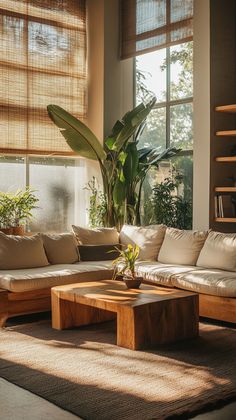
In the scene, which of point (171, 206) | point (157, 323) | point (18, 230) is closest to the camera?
point (157, 323)

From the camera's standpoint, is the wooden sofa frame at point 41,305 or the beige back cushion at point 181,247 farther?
the beige back cushion at point 181,247

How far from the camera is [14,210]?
7.33 metres

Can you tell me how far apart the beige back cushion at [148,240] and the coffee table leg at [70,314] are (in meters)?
1.37

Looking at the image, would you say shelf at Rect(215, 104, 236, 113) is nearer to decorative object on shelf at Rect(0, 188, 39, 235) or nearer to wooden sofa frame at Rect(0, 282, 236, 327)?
wooden sofa frame at Rect(0, 282, 236, 327)

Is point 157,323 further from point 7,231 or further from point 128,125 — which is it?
point 128,125

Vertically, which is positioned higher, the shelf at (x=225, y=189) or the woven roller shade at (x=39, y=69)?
the woven roller shade at (x=39, y=69)

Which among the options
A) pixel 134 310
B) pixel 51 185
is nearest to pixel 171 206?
pixel 51 185

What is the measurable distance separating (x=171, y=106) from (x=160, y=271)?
2690 mm

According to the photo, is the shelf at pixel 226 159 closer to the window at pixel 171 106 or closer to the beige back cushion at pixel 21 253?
the window at pixel 171 106

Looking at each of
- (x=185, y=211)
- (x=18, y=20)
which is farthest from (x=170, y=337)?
(x=18, y=20)

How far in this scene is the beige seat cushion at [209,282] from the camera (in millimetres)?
5398

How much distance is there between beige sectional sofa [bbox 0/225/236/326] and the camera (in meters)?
5.59

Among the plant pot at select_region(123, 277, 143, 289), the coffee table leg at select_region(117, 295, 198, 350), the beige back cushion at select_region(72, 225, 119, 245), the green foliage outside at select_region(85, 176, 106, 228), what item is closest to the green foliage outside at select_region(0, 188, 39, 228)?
the beige back cushion at select_region(72, 225, 119, 245)

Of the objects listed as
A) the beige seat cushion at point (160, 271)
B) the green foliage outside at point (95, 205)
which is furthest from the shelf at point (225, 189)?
the green foliage outside at point (95, 205)
